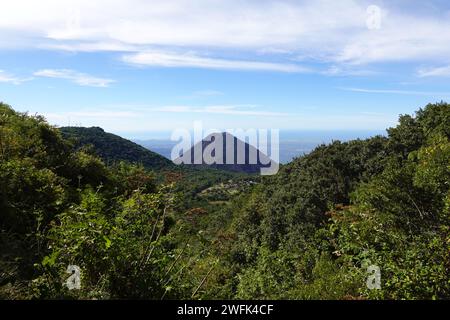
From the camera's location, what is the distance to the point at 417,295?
16.6 feet

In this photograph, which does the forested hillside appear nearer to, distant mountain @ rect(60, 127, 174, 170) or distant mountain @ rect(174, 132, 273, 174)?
distant mountain @ rect(174, 132, 273, 174)

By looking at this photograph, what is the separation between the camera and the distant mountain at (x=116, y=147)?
232 ft

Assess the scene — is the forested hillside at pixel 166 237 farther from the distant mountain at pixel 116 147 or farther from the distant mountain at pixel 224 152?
the distant mountain at pixel 116 147

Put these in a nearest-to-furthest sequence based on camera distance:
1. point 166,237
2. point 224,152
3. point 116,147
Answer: point 166,237
point 224,152
point 116,147

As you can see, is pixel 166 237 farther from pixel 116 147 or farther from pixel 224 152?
pixel 116 147

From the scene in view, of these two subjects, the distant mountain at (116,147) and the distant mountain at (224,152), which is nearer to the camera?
the distant mountain at (224,152)

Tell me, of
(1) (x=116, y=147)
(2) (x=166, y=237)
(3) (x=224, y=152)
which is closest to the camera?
(2) (x=166, y=237)

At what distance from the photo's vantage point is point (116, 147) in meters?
75.4

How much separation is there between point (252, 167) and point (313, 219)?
388 ft

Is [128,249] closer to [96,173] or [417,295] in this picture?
[417,295]

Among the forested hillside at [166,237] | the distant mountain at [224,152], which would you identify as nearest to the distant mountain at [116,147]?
the distant mountain at [224,152]

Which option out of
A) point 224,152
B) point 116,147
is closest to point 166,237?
point 224,152

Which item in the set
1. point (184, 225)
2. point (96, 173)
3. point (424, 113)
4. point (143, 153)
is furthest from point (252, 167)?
point (184, 225)

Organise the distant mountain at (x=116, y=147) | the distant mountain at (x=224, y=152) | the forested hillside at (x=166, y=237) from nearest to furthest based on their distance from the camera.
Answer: the forested hillside at (x=166, y=237) → the distant mountain at (x=224, y=152) → the distant mountain at (x=116, y=147)
